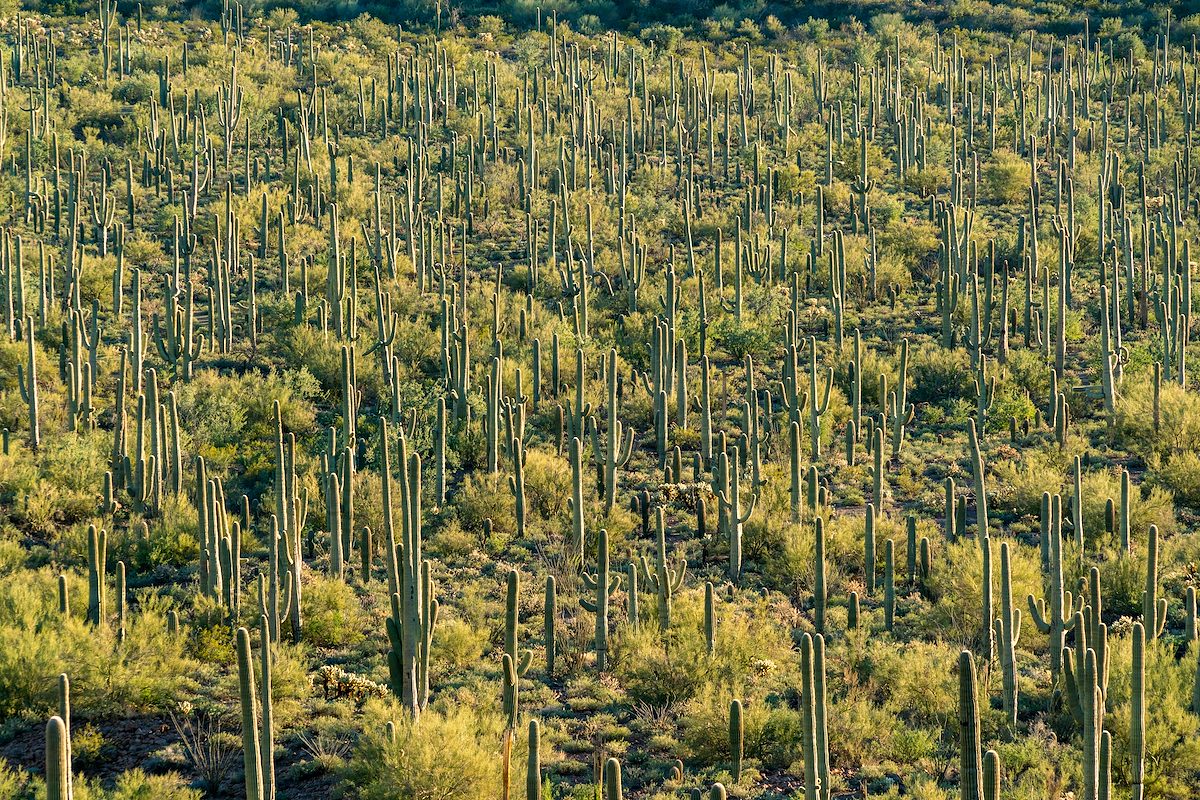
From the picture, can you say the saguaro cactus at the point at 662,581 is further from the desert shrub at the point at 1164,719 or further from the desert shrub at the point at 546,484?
the desert shrub at the point at 1164,719

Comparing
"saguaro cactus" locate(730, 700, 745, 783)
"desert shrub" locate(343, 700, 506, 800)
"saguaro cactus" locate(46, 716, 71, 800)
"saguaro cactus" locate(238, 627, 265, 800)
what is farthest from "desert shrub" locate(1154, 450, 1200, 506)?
"saguaro cactus" locate(46, 716, 71, 800)

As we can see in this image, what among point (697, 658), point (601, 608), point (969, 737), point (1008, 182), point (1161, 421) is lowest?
point (697, 658)

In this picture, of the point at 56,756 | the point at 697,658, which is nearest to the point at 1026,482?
the point at 697,658

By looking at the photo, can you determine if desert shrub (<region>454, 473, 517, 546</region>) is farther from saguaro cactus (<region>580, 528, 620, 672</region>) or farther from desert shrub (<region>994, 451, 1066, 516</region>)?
desert shrub (<region>994, 451, 1066, 516</region>)

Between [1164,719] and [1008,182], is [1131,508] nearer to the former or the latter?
[1164,719]

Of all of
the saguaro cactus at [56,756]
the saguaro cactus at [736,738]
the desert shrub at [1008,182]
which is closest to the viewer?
the saguaro cactus at [56,756]

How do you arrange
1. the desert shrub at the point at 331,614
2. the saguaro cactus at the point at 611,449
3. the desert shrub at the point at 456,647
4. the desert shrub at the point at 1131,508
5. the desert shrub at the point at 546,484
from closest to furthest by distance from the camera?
the desert shrub at the point at 456,647, the desert shrub at the point at 331,614, the desert shrub at the point at 1131,508, the saguaro cactus at the point at 611,449, the desert shrub at the point at 546,484

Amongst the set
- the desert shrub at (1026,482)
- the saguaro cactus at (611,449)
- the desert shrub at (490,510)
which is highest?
the saguaro cactus at (611,449)

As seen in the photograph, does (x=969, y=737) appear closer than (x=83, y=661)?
Yes

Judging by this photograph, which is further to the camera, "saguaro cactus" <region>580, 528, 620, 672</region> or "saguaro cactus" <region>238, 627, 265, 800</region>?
"saguaro cactus" <region>580, 528, 620, 672</region>

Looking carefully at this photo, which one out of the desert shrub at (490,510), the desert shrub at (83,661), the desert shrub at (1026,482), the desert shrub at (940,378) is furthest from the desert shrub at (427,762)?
the desert shrub at (940,378)

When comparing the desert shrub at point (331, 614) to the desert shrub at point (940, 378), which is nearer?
the desert shrub at point (331, 614)

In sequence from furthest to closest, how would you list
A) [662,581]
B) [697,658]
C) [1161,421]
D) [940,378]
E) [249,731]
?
[940,378] < [1161,421] < [662,581] < [697,658] < [249,731]

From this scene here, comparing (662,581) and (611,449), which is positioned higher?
(611,449)
